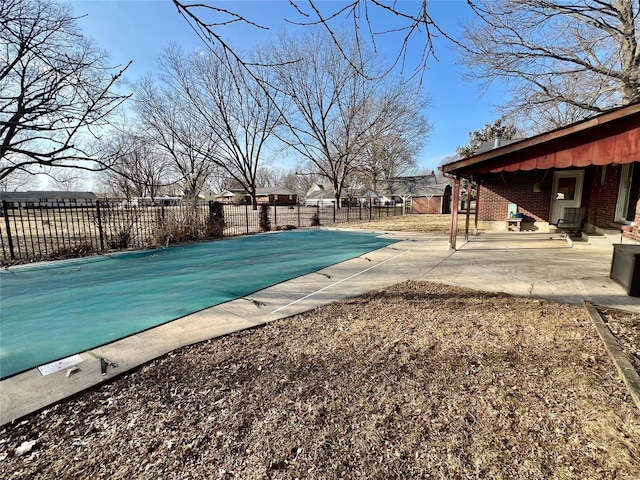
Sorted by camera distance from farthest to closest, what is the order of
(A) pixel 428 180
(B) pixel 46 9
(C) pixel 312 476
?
(A) pixel 428 180 < (B) pixel 46 9 < (C) pixel 312 476

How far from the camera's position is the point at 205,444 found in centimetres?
180

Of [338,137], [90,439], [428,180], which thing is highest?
[338,137]

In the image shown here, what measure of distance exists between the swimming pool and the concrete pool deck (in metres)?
0.34

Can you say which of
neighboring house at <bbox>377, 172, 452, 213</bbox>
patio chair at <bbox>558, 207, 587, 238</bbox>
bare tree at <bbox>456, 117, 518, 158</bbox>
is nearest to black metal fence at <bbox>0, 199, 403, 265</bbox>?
patio chair at <bbox>558, 207, 587, 238</bbox>

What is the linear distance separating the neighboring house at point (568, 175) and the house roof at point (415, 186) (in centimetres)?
2013

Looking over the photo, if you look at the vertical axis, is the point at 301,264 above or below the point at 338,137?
below

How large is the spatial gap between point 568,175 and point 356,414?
13199mm

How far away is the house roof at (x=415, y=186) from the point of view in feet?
109

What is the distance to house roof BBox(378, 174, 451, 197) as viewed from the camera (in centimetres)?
3312

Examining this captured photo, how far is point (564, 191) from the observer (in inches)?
445

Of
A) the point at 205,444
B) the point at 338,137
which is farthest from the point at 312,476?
the point at 338,137

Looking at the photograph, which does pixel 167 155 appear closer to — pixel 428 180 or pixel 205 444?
pixel 428 180

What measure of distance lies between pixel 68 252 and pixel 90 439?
7.74 metres

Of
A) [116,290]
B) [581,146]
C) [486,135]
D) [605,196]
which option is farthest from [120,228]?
[486,135]
